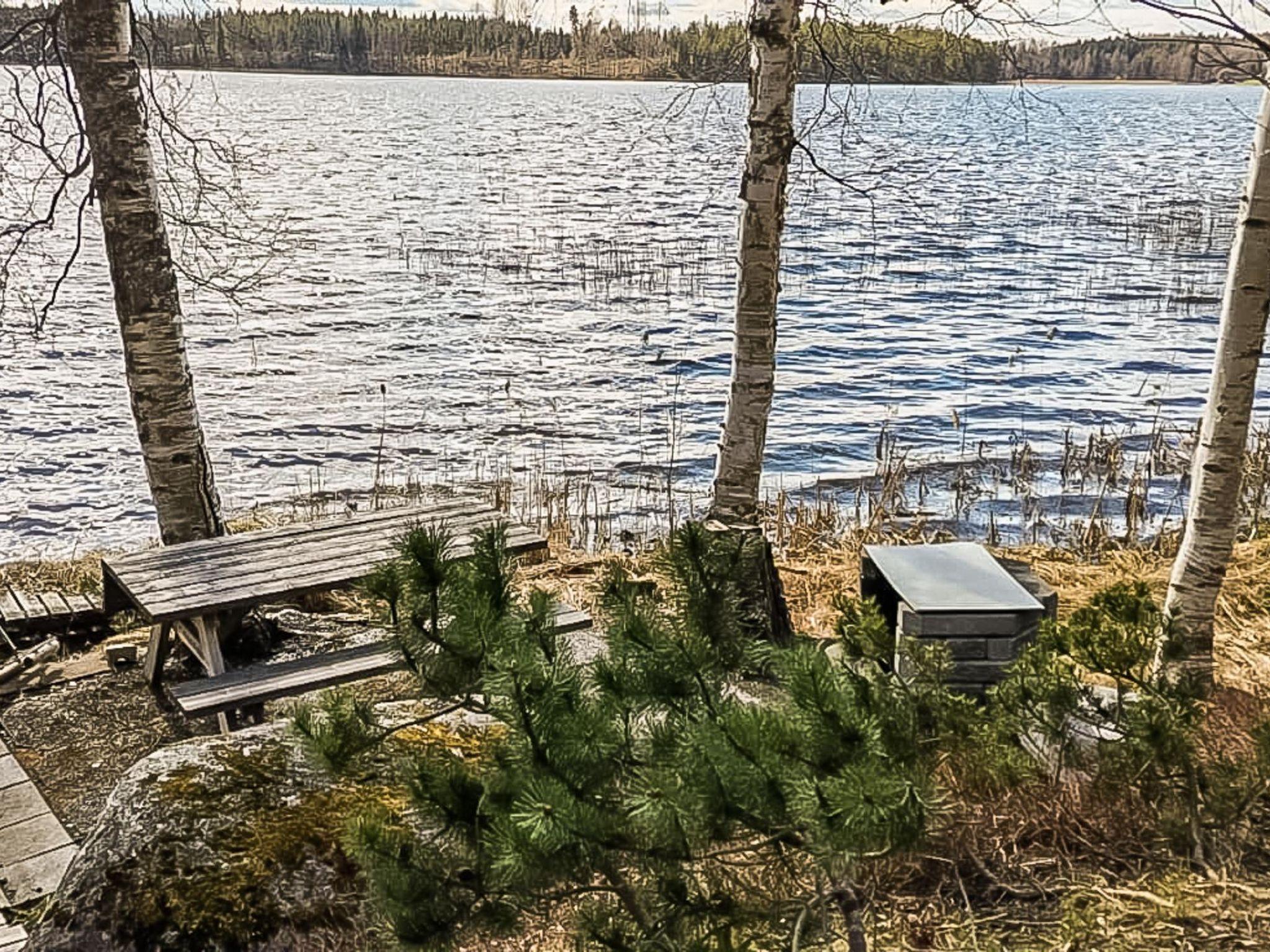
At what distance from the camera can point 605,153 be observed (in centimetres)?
4359

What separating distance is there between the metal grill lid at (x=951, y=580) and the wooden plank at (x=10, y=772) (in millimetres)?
3122

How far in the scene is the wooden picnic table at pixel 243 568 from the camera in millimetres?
4492

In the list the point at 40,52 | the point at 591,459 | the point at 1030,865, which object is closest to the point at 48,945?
the point at 1030,865

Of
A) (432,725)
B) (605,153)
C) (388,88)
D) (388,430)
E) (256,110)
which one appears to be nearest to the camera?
(432,725)

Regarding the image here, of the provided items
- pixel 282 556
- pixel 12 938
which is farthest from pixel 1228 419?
pixel 12 938

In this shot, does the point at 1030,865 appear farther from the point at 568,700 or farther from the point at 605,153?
the point at 605,153

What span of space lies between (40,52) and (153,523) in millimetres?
5147

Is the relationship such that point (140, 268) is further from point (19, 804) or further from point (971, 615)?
point (971, 615)

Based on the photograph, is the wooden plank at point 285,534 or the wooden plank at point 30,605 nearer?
the wooden plank at point 285,534

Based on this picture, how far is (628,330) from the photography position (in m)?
16.7

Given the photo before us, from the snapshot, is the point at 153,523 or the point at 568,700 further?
the point at 153,523

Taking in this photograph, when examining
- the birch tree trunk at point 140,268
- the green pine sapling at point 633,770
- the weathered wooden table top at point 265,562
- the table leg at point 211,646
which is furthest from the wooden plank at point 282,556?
the green pine sapling at point 633,770

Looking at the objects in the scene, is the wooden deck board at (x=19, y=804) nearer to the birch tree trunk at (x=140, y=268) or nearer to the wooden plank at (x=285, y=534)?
the wooden plank at (x=285, y=534)

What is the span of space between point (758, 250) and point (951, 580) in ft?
5.78
